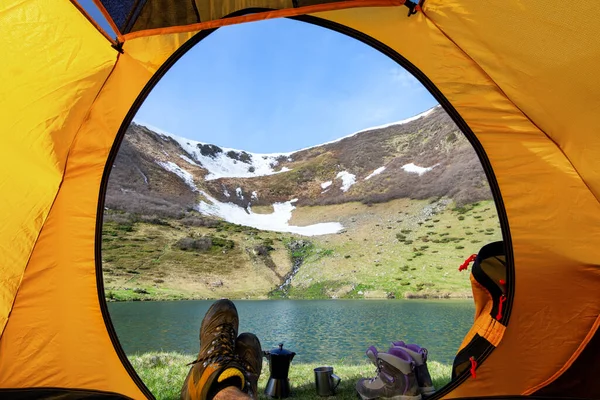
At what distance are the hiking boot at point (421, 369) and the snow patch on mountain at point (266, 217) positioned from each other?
58.8 m

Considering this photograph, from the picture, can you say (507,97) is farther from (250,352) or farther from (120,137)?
(120,137)

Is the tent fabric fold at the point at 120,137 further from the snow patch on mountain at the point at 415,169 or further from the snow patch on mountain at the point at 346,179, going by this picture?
the snow patch on mountain at the point at 415,169

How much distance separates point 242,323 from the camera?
19109 mm

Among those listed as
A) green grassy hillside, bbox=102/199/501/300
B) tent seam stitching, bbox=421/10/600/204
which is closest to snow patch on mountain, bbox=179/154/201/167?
→ green grassy hillside, bbox=102/199/501/300

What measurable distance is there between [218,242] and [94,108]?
57377 mm

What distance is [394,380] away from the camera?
7.32 feet

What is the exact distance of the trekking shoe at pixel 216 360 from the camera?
1.57 metres

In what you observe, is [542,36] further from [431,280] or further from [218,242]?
[218,242]

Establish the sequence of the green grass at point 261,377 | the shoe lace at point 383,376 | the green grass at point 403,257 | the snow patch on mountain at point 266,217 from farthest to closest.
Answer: the snow patch on mountain at point 266,217 → the green grass at point 403,257 → the green grass at point 261,377 → the shoe lace at point 383,376

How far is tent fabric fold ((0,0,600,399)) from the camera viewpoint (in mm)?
1658

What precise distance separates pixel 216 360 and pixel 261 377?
5.34 feet

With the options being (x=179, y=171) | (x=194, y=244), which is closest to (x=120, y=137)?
(x=194, y=244)

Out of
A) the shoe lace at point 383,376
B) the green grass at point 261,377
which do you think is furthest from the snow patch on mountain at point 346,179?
the shoe lace at point 383,376

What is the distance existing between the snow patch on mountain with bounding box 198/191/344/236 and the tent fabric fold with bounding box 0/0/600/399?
59413 millimetres
